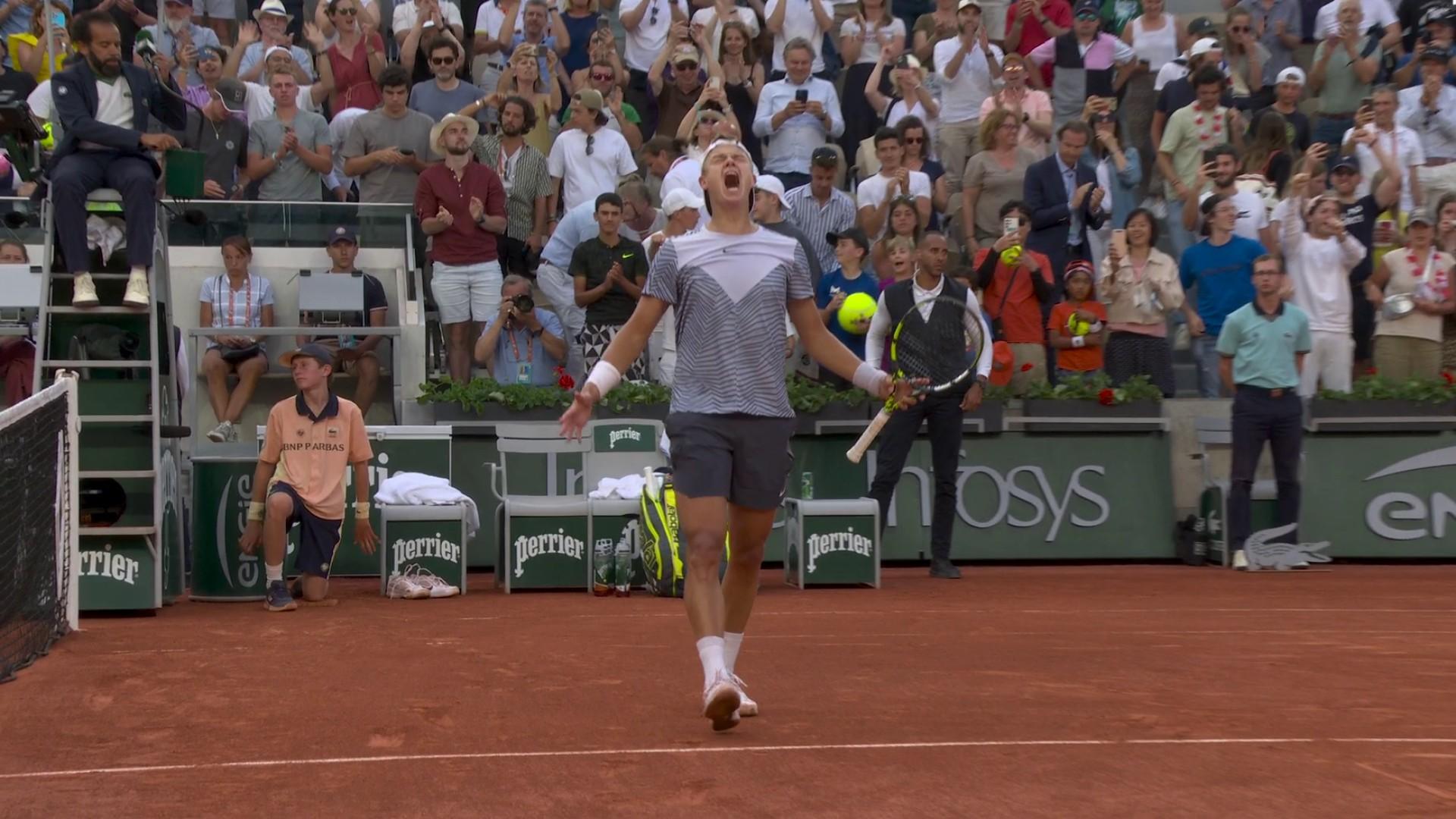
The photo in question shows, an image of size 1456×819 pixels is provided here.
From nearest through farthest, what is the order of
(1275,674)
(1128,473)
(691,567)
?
(691,567)
(1275,674)
(1128,473)

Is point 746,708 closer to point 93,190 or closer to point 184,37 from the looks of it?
point 93,190

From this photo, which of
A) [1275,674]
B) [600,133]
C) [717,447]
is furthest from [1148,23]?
[717,447]

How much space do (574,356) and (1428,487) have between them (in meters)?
7.74

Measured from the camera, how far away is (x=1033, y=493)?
16.3m

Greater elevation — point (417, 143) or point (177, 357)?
point (417, 143)

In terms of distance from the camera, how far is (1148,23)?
20.4 meters

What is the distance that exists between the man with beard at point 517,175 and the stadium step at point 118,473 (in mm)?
5637

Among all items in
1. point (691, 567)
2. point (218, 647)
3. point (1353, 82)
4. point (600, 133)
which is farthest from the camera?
point (1353, 82)

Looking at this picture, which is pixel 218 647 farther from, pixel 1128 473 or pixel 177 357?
pixel 1128 473

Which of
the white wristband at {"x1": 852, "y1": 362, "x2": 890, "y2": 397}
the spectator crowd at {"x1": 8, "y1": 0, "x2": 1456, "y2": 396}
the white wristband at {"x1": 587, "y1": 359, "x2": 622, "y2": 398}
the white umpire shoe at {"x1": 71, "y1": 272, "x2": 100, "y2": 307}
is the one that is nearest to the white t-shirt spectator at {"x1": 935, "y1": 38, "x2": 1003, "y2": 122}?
the spectator crowd at {"x1": 8, "y1": 0, "x2": 1456, "y2": 396}

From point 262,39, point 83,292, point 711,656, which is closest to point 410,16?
point 262,39

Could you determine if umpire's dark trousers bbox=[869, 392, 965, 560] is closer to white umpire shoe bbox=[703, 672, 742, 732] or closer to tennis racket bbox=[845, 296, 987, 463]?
tennis racket bbox=[845, 296, 987, 463]

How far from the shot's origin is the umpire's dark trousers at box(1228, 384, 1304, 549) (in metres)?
15.2

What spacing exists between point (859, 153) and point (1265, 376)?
204 inches
